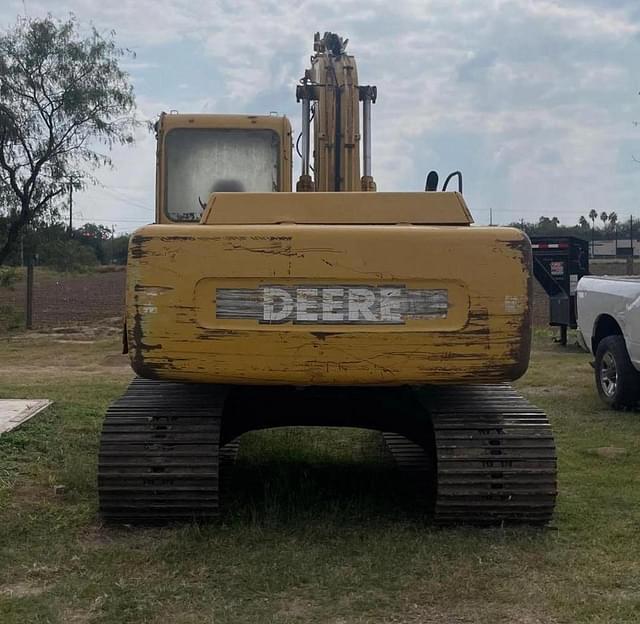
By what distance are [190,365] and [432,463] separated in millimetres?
2034

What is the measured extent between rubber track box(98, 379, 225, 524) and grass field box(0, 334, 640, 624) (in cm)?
12

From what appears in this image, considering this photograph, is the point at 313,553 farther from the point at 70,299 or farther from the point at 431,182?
the point at 70,299

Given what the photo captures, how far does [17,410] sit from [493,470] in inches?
194

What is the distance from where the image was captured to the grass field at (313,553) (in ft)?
12.1

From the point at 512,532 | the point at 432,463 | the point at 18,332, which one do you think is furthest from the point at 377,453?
the point at 18,332

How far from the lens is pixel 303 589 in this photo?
3.91m

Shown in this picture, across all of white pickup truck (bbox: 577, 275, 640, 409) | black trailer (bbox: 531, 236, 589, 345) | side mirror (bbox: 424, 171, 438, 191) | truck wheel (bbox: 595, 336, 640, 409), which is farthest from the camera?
black trailer (bbox: 531, 236, 589, 345)

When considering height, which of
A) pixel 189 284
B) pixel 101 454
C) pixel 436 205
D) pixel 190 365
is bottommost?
pixel 101 454

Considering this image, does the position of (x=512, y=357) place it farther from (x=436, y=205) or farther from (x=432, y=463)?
(x=432, y=463)

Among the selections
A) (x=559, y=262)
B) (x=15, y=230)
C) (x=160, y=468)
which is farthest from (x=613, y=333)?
(x=15, y=230)

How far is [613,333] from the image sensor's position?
30.8ft

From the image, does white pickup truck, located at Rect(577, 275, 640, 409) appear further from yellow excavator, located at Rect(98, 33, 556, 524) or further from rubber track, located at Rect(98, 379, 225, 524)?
rubber track, located at Rect(98, 379, 225, 524)

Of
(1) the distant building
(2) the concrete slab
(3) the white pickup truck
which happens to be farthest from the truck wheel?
(1) the distant building

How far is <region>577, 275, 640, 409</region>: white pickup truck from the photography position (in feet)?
28.3
